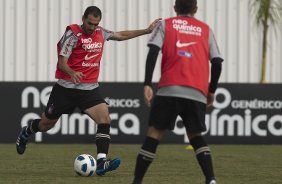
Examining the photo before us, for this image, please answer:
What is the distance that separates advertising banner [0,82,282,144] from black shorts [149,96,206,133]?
9340mm

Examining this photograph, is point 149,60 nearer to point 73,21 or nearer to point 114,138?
point 114,138

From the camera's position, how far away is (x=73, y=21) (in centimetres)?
2219

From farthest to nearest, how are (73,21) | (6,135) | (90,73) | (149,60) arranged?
(73,21) < (6,135) < (90,73) < (149,60)

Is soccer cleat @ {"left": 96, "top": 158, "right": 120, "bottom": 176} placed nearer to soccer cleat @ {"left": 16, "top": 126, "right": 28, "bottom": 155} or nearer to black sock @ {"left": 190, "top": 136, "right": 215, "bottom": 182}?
soccer cleat @ {"left": 16, "top": 126, "right": 28, "bottom": 155}

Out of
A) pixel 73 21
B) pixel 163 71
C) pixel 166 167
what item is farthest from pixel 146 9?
pixel 163 71

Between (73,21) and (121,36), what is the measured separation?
32.0ft

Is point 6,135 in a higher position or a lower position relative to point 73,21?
lower

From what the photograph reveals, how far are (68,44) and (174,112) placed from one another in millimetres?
2947

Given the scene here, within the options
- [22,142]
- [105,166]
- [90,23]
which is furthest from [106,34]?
[22,142]

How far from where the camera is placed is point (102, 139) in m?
11.9

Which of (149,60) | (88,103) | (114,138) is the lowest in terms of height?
(114,138)

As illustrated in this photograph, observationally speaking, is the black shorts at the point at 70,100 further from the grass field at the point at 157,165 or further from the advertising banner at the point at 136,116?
the advertising banner at the point at 136,116

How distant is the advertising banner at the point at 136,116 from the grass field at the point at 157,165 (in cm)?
46

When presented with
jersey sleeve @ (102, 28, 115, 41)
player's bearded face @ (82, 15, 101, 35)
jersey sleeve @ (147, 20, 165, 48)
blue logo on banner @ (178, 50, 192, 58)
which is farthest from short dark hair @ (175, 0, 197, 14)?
jersey sleeve @ (102, 28, 115, 41)
